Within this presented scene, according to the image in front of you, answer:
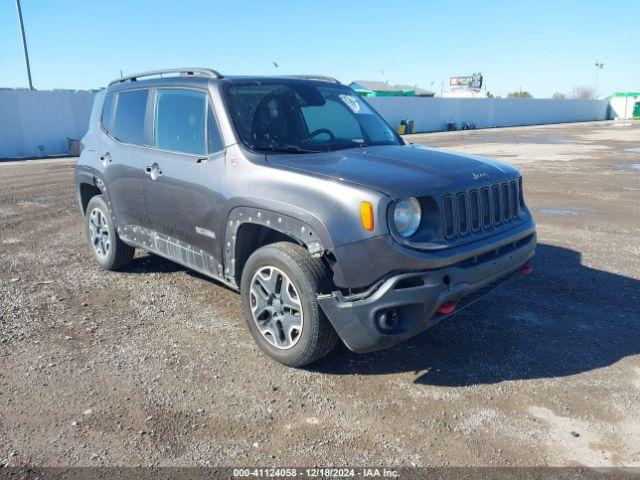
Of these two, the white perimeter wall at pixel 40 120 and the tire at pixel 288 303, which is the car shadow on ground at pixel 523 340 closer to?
the tire at pixel 288 303

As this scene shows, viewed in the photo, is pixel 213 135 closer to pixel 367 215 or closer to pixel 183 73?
pixel 183 73

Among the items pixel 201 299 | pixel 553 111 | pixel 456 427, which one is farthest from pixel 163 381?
pixel 553 111

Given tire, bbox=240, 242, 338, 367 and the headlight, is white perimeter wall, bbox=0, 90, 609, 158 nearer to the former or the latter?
tire, bbox=240, 242, 338, 367

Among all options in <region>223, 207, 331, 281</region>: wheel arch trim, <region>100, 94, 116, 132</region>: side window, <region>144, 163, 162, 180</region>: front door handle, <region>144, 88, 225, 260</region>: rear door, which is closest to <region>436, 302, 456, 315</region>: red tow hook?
<region>223, 207, 331, 281</region>: wheel arch trim

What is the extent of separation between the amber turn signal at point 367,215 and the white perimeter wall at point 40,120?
2543 cm

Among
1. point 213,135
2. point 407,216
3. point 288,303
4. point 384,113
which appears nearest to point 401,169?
point 407,216

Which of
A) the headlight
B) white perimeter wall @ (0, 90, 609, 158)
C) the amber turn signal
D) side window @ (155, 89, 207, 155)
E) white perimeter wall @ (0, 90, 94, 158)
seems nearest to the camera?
the amber turn signal

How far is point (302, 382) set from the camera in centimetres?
372

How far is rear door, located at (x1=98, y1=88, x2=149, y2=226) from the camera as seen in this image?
16.9 feet

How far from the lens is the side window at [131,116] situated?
17.0 feet

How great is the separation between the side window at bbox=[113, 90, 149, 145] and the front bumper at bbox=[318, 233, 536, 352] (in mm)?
2865

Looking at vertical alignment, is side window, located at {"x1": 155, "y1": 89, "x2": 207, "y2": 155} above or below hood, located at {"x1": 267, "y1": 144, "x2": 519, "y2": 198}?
above

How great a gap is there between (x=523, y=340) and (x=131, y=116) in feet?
13.5

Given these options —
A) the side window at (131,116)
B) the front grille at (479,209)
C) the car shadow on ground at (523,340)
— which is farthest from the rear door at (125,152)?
the front grille at (479,209)
